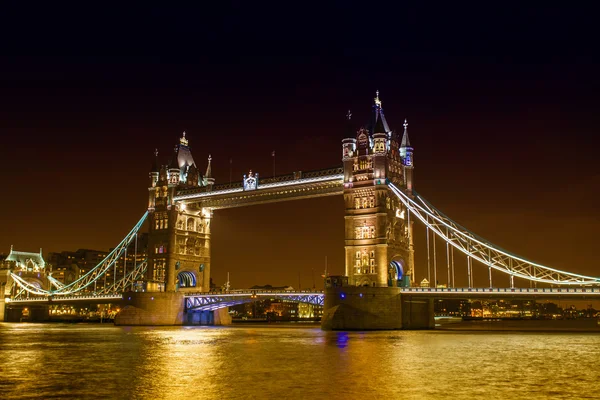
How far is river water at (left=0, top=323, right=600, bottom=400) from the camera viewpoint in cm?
2166

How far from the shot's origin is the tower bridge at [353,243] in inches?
2453

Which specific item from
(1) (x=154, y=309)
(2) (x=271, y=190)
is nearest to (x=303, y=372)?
(2) (x=271, y=190)

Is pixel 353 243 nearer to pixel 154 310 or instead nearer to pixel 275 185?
pixel 275 185

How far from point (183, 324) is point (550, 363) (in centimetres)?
5857

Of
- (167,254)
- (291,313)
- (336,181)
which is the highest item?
(336,181)

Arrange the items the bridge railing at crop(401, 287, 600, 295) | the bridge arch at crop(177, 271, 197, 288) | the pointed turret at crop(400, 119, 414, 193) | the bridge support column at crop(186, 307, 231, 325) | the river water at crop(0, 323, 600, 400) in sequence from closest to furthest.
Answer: the river water at crop(0, 323, 600, 400) → the bridge railing at crop(401, 287, 600, 295) → the pointed turret at crop(400, 119, 414, 193) → the bridge support column at crop(186, 307, 231, 325) → the bridge arch at crop(177, 271, 197, 288)

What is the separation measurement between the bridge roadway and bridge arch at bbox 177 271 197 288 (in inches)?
292

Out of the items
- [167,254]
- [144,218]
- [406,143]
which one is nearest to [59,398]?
[406,143]

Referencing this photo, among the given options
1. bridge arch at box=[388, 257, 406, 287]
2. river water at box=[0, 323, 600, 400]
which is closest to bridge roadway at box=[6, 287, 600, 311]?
bridge arch at box=[388, 257, 406, 287]

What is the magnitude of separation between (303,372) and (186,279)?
68461 mm

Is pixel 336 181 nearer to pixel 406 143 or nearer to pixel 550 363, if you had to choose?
pixel 406 143

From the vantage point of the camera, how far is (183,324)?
83.3m

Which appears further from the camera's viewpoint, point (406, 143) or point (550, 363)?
point (406, 143)

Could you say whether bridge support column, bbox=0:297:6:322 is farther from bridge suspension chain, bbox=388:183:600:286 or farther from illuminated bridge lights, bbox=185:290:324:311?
bridge suspension chain, bbox=388:183:600:286
